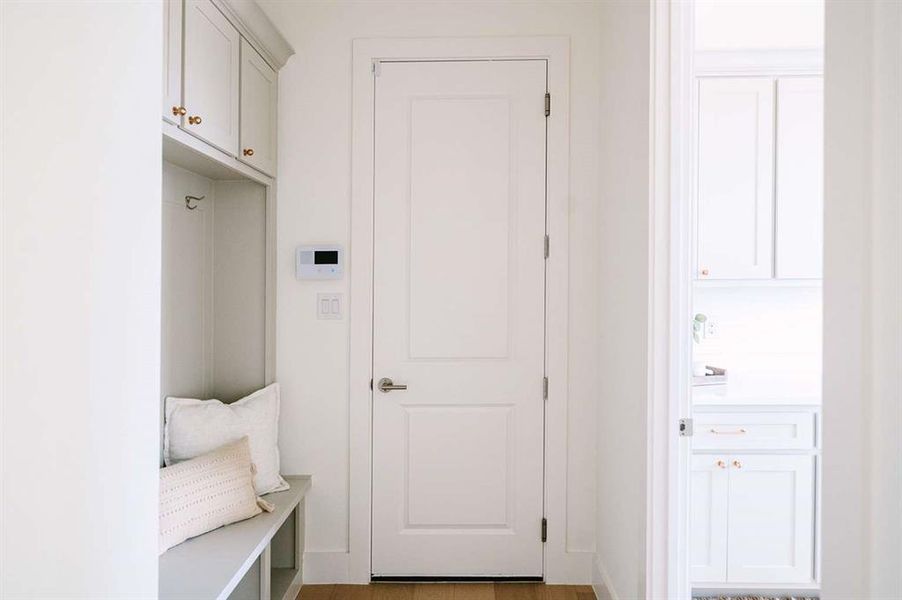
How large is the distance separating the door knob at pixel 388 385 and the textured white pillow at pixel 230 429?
1.49 ft

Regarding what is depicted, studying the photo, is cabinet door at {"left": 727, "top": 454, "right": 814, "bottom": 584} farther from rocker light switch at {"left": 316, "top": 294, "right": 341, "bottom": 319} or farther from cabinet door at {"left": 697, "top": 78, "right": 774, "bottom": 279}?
rocker light switch at {"left": 316, "top": 294, "right": 341, "bottom": 319}

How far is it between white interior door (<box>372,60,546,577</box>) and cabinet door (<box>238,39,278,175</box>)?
47 cm

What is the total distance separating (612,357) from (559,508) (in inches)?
30.7

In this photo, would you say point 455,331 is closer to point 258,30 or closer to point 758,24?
point 258,30

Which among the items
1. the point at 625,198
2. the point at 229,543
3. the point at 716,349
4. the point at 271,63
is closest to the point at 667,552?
the point at 625,198

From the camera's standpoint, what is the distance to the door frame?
2.83 metres

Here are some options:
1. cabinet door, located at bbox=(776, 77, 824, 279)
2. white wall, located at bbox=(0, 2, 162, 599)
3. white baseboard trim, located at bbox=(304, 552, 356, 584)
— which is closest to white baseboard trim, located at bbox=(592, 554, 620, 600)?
white baseboard trim, located at bbox=(304, 552, 356, 584)

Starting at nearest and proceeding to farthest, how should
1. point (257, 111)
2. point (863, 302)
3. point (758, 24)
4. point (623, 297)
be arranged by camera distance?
point (863, 302), point (623, 297), point (257, 111), point (758, 24)

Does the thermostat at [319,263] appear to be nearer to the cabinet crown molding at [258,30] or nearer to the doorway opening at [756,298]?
the cabinet crown molding at [258,30]

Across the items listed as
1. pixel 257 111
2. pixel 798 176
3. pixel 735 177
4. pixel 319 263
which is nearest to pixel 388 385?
pixel 319 263

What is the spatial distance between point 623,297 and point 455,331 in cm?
82

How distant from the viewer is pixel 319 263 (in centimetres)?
281

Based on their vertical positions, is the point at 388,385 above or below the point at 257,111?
below

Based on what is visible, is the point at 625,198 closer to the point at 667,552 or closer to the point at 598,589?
the point at 667,552
